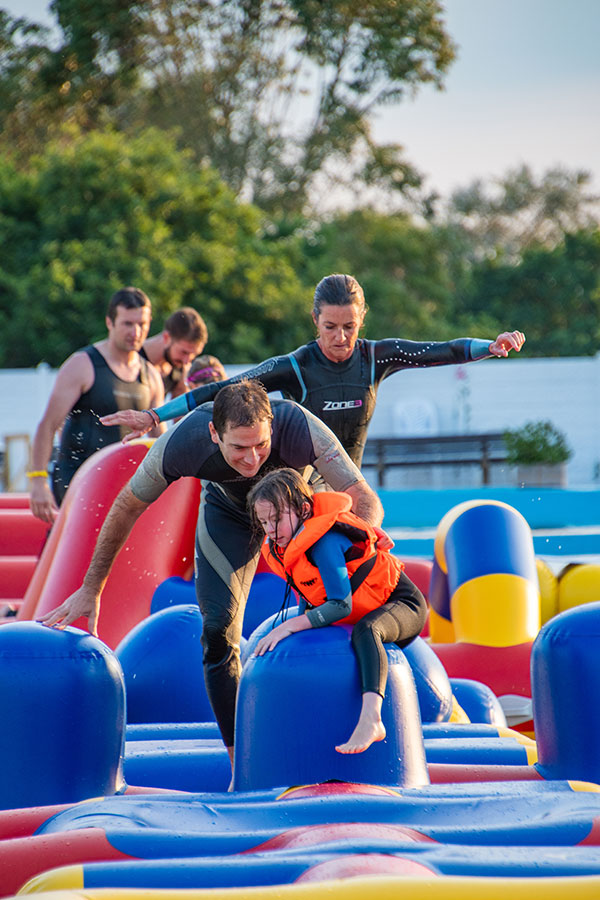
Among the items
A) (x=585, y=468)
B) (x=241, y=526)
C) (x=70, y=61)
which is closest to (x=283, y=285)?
(x=585, y=468)

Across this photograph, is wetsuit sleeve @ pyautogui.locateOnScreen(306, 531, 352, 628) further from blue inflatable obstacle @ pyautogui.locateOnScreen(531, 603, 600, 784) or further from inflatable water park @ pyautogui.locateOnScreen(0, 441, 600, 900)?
blue inflatable obstacle @ pyautogui.locateOnScreen(531, 603, 600, 784)

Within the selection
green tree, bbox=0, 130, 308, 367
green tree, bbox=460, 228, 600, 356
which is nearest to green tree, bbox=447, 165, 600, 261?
green tree, bbox=460, 228, 600, 356

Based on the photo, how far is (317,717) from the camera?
2316 mm

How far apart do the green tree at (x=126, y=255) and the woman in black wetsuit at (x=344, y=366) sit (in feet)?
41.5

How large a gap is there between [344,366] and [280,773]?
136cm

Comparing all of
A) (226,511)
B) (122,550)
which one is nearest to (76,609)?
(226,511)

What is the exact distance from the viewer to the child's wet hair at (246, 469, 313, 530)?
238 cm

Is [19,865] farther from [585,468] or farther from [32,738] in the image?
[585,468]

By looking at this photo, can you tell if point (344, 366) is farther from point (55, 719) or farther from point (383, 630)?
point (55, 719)

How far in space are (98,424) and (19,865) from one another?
2.89 meters

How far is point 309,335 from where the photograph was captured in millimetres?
17609

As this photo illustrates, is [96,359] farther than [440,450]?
No

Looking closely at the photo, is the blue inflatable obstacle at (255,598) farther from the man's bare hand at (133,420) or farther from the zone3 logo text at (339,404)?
the man's bare hand at (133,420)

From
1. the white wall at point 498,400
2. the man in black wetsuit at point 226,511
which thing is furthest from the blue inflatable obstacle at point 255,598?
the white wall at point 498,400
